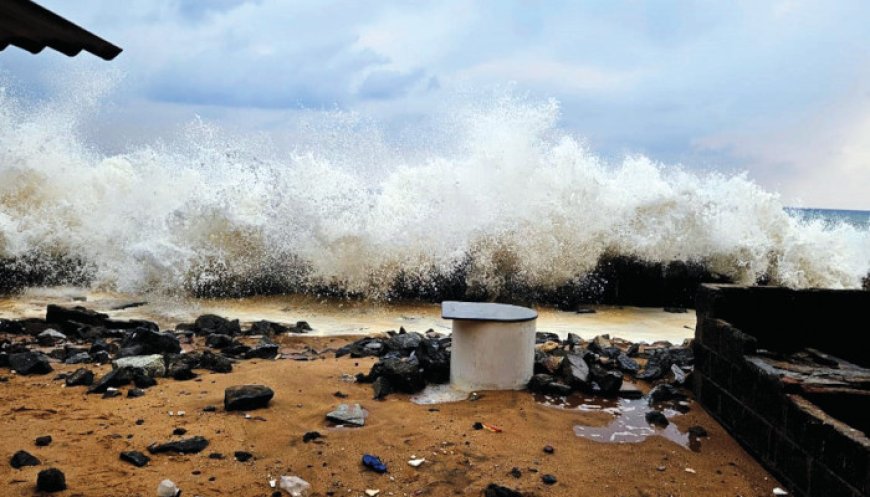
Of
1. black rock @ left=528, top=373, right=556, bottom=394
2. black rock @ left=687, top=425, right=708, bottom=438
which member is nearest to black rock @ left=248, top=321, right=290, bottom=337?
black rock @ left=528, top=373, right=556, bottom=394

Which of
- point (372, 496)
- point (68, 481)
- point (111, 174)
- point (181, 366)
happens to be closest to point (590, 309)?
point (181, 366)

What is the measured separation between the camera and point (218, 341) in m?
7.50

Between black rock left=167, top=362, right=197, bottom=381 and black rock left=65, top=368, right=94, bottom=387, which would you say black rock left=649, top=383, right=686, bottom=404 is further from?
black rock left=65, top=368, right=94, bottom=387

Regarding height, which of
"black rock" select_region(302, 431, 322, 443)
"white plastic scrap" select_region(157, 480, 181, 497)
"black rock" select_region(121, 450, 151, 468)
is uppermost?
"black rock" select_region(302, 431, 322, 443)

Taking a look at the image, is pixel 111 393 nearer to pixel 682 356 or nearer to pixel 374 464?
pixel 374 464

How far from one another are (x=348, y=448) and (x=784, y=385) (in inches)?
106

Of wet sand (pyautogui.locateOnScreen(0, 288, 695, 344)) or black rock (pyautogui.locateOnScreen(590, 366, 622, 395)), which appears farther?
wet sand (pyautogui.locateOnScreen(0, 288, 695, 344))

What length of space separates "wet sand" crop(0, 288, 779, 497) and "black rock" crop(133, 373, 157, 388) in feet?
0.22

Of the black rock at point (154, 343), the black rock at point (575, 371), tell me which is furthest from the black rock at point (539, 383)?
the black rock at point (154, 343)

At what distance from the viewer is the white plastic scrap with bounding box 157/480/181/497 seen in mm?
3746

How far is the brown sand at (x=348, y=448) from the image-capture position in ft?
13.1

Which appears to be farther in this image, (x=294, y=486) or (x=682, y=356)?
(x=682, y=356)

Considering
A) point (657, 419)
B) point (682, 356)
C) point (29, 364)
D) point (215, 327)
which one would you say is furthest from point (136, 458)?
point (682, 356)

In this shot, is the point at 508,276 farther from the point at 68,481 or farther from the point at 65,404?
the point at 68,481
